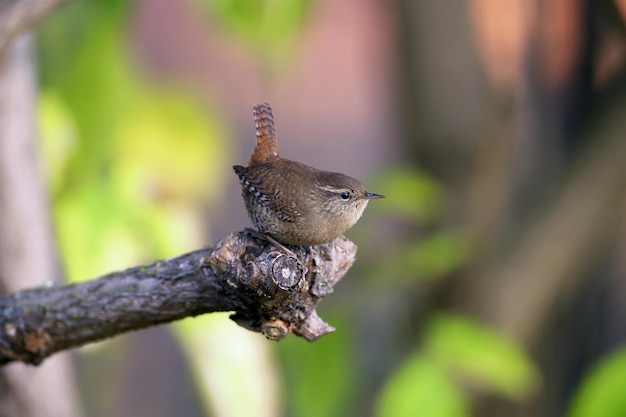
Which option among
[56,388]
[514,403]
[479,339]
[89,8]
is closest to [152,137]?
[89,8]

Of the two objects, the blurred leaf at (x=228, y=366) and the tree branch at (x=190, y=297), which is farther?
the blurred leaf at (x=228, y=366)

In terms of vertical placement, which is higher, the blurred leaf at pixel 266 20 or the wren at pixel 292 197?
the blurred leaf at pixel 266 20

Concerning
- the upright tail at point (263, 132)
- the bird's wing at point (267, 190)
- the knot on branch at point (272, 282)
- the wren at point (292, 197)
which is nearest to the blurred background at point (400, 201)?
the upright tail at point (263, 132)

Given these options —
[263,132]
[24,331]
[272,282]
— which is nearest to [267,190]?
[263,132]

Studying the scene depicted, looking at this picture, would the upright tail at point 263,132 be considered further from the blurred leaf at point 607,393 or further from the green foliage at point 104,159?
the blurred leaf at point 607,393

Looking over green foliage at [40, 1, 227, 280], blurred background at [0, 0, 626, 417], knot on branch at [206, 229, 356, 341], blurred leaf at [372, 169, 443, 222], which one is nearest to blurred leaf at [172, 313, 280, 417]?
blurred background at [0, 0, 626, 417]

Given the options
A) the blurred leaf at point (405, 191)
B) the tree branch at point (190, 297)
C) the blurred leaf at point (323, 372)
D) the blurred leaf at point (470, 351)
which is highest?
the blurred leaf at point (405, 191)
